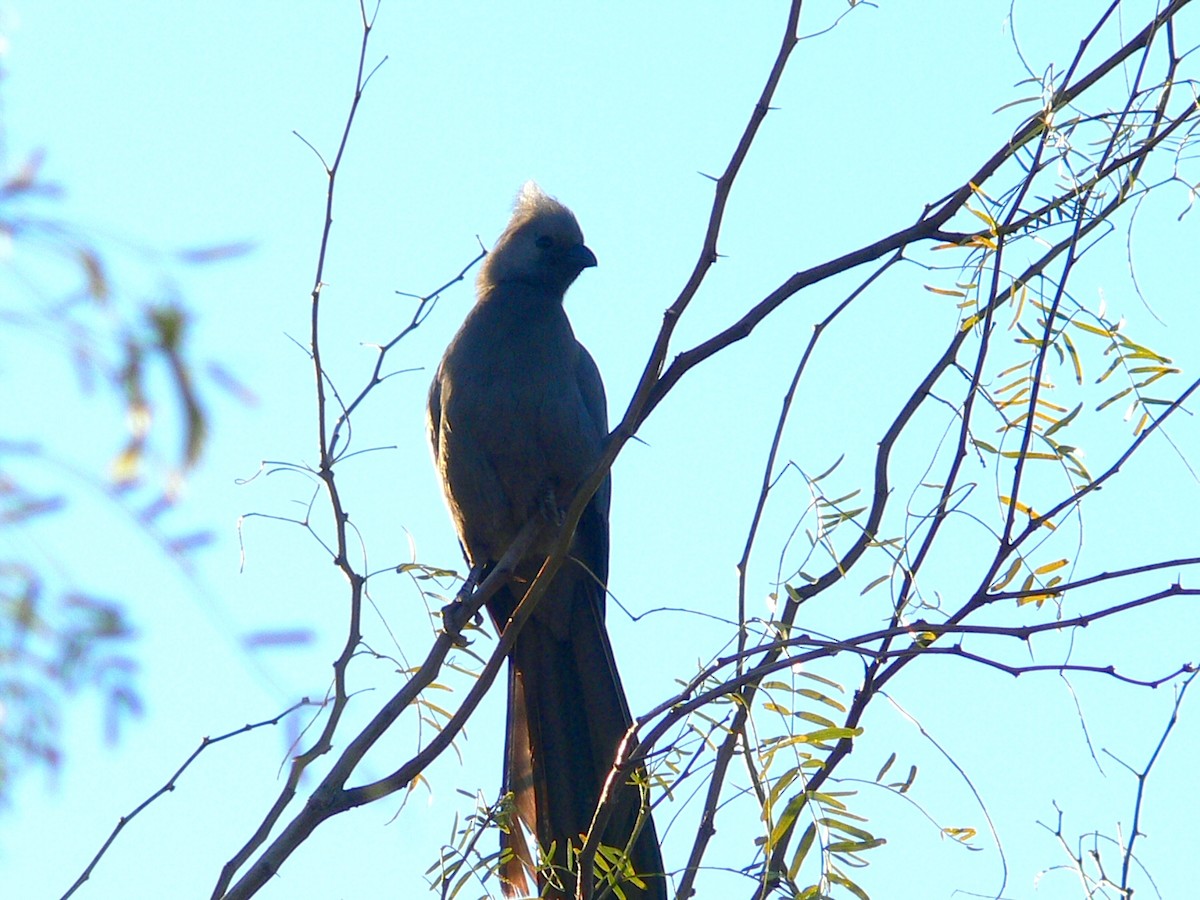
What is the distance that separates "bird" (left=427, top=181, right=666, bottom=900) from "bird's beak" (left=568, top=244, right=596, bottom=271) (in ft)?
1.05

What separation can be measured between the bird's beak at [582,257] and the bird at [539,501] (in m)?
0.32

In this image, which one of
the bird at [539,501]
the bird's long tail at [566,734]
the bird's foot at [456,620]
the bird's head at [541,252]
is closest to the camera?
the bird's foot at [456,620]

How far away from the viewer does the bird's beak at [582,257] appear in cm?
585

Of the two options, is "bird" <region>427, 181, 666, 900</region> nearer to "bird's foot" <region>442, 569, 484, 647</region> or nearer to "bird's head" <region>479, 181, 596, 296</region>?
"bird's head" <region>479, 181, 596, 296</region>

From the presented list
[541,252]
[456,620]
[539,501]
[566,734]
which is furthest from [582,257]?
[456,620]

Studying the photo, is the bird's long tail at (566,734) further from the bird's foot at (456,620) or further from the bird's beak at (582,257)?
the bird's beak at (582,257)

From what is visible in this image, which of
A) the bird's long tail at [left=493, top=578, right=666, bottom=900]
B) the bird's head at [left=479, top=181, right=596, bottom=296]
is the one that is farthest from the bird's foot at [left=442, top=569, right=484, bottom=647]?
the bird's head at [left=479, top=181, right=596, bottom=296]

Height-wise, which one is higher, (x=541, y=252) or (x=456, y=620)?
(x=541, y=252)

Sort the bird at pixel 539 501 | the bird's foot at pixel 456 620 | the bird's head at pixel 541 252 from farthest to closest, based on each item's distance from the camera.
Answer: the bird's head at pixel 541 252, the bird at pixel 539 501, the bird's foot at pixel 456 620

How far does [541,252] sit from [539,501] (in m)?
1.30

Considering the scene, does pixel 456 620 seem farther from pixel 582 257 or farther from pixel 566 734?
pixel 582 257

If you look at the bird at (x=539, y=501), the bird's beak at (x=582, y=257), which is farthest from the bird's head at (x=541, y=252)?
the bird at (x=539, y=501)

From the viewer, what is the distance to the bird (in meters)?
4.52

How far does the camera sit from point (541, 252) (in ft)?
19.2
